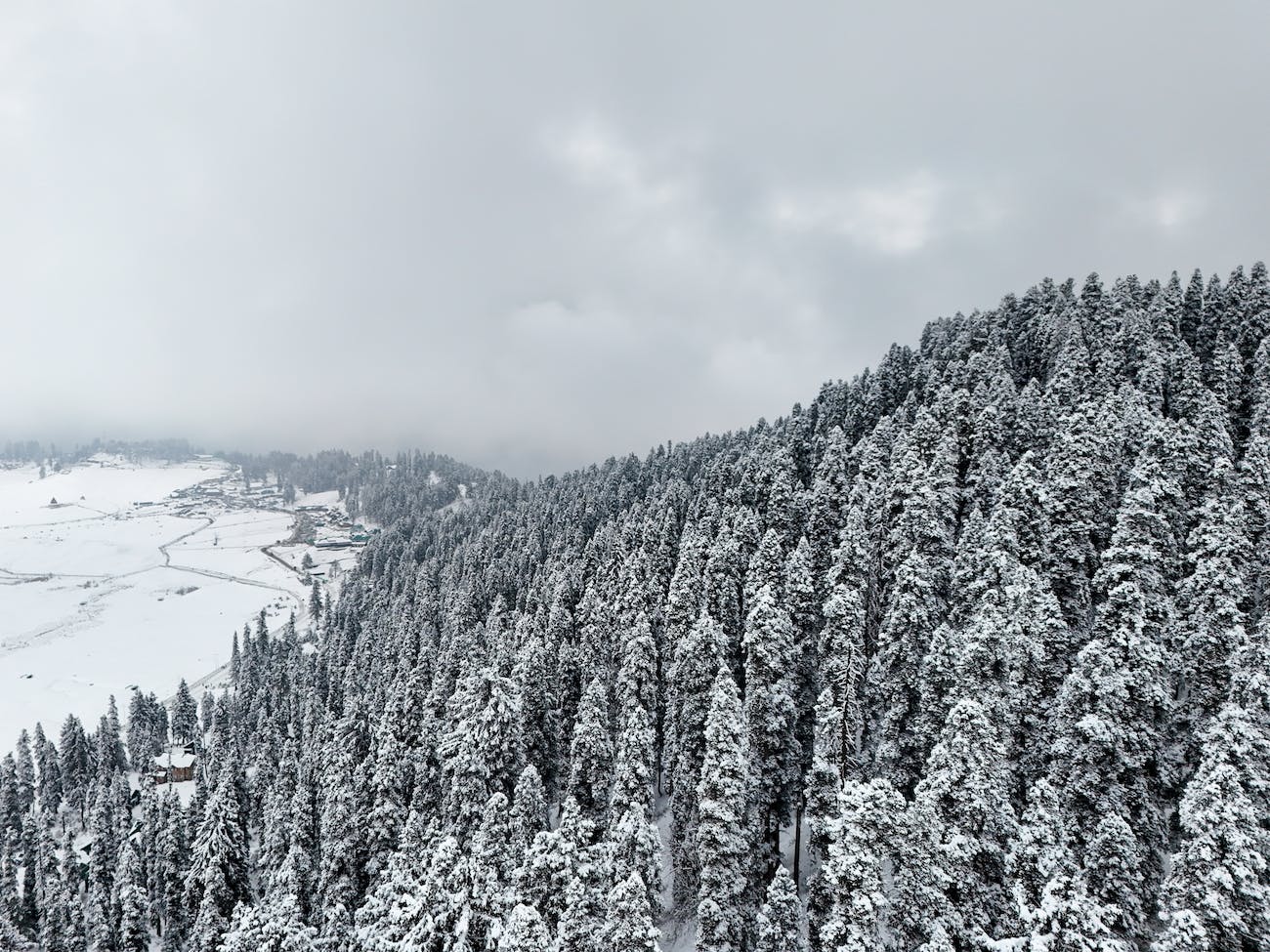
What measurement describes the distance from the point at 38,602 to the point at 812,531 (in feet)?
824

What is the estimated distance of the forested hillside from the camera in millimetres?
23234

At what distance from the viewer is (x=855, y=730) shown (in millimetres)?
33469

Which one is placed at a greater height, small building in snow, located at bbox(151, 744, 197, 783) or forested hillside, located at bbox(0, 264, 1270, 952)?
forested hillside, located at bbox(0, 264, 1270, 952)

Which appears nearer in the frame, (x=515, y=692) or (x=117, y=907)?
(x=515, y=692)

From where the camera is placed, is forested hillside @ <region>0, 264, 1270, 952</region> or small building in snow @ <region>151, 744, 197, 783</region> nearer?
forested hillside @ <region>0, 264, 1270, 952</region>

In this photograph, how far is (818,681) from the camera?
131 feet

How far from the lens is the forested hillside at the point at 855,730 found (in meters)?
23.2

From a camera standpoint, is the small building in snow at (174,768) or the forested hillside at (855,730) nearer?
the forested hillside at (855,730)

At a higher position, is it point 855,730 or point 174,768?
point 855,730

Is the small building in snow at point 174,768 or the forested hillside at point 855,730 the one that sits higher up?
the forested hillside at point 855,730

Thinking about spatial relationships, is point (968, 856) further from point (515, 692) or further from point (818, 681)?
point (515, 692)

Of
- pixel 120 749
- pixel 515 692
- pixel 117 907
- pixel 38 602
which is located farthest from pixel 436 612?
pixel 38 602

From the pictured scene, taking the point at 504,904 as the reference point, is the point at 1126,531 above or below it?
above

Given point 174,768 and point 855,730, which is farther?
point 174,768
